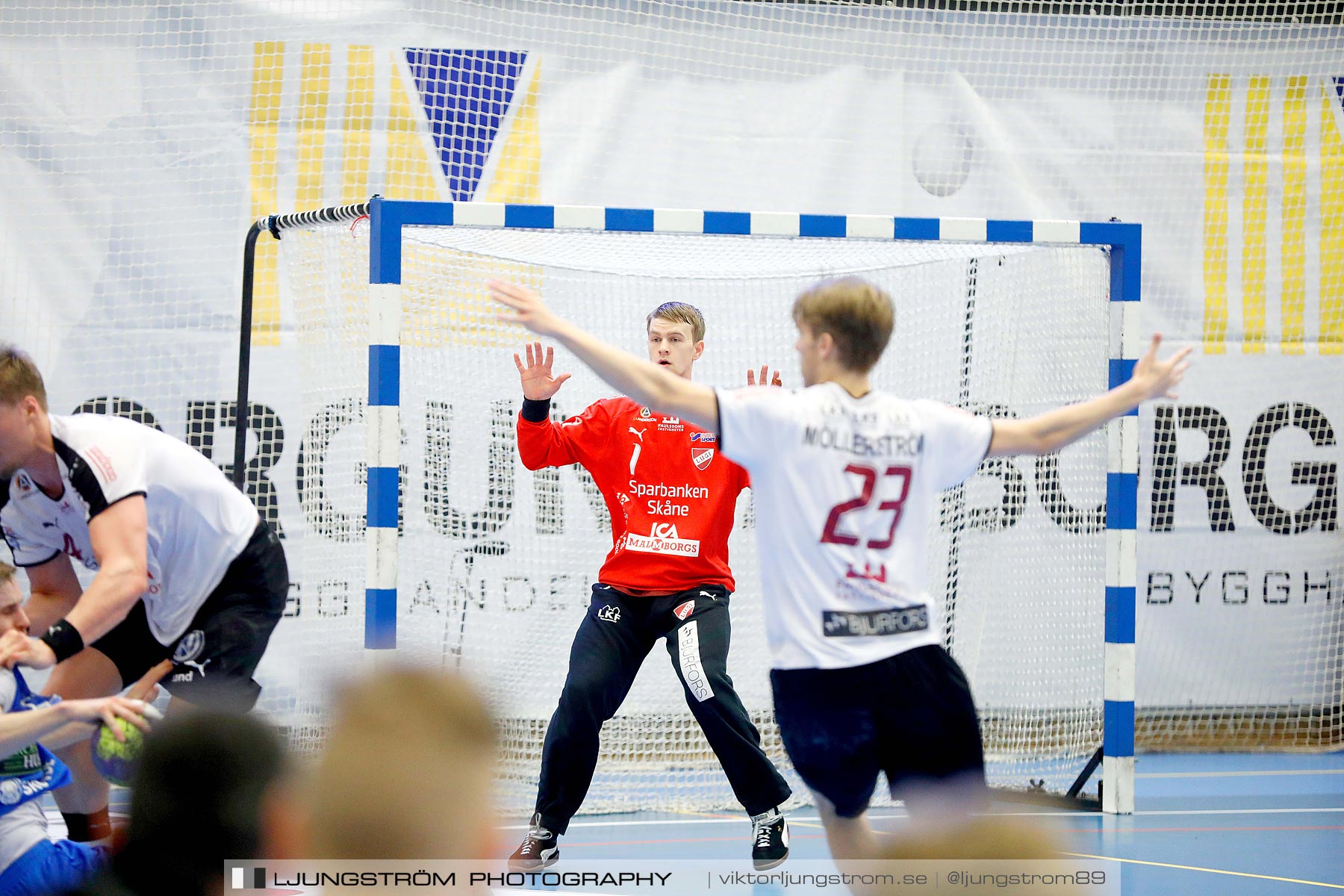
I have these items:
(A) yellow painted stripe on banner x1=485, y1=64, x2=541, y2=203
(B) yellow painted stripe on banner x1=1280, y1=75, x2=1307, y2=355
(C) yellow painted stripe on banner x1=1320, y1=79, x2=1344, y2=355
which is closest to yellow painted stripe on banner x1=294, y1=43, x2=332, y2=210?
(A) yellow painted stripe on banner x1=485, y1=64, x2=541, y2=203

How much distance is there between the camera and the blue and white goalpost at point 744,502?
6637 mm

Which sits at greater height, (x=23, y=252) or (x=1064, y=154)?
(x=1064, y=154)

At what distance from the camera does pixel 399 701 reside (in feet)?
5.55

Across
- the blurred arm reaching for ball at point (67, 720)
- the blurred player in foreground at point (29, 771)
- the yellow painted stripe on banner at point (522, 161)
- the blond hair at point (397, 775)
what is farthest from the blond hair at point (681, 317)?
the blond hair at point (397, 775)

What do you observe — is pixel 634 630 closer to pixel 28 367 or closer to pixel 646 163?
pixel 28 367

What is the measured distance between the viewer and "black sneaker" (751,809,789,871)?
5.14m

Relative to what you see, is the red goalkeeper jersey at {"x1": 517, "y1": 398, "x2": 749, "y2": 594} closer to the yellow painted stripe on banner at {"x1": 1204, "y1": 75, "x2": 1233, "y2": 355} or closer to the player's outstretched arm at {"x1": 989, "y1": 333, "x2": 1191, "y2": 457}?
the player's outstretched arm at {"x1": 989, "y1": 333, "x2": 1191, "y2": 457}

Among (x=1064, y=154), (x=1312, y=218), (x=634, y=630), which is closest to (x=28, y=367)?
(x=634, y=630)

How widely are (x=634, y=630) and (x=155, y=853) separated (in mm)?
3630

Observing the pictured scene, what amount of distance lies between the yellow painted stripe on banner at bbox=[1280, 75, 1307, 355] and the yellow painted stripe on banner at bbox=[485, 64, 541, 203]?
5.07 m

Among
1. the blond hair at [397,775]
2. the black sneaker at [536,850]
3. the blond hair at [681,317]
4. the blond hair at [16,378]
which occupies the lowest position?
the black sneaker at [536,850]

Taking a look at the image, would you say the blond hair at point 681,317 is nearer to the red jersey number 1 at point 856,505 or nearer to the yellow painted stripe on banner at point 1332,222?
the red jersey number 1 at point 856,505

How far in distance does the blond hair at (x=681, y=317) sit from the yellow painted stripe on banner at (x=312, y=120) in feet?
11.4

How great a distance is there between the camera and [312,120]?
7.95 m
